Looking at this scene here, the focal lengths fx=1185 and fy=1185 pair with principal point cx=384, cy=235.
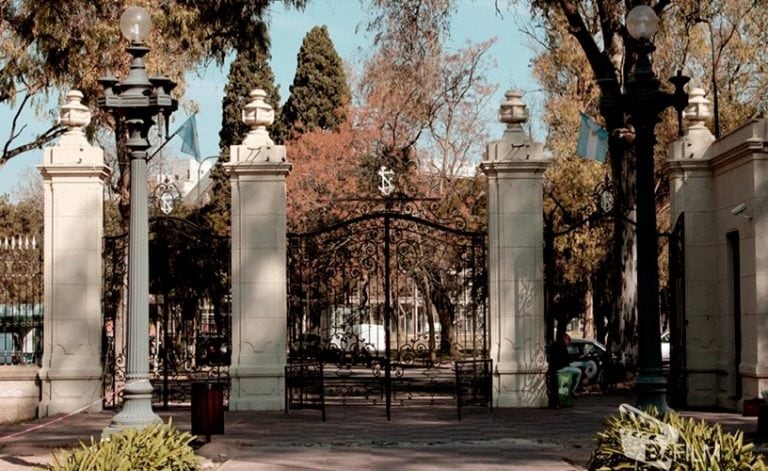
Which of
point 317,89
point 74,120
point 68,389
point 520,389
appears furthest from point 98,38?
point 317,89

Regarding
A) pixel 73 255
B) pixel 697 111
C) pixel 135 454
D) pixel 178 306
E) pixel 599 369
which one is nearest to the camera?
pixel 135 454

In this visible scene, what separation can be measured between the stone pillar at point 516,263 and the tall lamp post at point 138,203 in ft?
24.1

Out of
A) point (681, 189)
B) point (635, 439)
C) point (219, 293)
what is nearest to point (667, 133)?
point (681, 189)

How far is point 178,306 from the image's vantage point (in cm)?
2233

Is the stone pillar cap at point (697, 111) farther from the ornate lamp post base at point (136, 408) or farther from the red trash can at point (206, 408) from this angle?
the ornate lamp post base at point (136, 408)

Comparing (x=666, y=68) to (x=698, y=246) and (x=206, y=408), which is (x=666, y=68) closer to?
(x=698, y=246)

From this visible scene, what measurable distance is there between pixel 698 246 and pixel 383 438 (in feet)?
23.6

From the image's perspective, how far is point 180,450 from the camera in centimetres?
1124

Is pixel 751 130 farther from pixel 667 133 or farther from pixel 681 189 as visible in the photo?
pixel 667 133

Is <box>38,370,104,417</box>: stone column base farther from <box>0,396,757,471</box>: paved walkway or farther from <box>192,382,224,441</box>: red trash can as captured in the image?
<box>192,382,224,441</box>: red trash can

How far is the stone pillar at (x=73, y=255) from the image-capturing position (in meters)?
19.9

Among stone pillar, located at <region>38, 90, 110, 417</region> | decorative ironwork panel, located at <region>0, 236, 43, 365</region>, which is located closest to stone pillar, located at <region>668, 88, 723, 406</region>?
stone pillar, located at <region>38, 90, 110, 417</region>

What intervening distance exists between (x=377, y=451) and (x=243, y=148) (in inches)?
288

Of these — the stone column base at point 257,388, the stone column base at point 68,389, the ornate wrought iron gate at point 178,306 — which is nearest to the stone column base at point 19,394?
the stone column base at point 68,389
